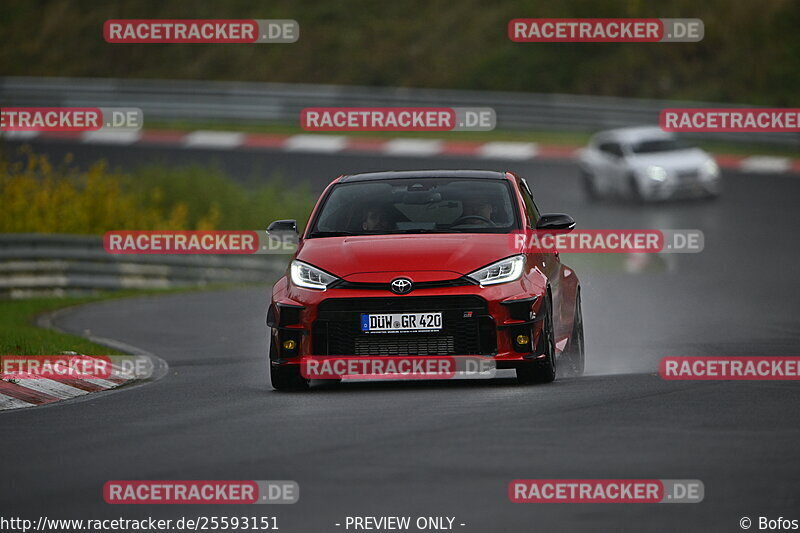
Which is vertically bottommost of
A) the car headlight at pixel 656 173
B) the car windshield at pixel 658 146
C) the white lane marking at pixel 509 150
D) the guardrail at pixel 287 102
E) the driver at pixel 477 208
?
the driver at pixel 477 208

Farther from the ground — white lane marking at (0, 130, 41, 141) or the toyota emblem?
white lane marking at (0, 130, 41, 141)

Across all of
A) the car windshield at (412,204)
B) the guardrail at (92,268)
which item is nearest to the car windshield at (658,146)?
the guardrail at (92,268)

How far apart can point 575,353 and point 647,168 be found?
19.0m

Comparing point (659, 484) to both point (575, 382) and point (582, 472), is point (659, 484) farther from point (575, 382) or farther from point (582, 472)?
point (575, 382)

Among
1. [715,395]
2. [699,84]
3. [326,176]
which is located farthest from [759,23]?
[715,395]

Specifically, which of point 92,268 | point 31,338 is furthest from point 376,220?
point 92,268

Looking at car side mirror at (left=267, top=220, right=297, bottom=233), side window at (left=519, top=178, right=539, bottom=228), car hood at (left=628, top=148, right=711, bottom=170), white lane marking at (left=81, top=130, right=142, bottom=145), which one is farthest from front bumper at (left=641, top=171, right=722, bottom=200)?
car side mirror at (left=267, top=220, right=297, bottom=233)

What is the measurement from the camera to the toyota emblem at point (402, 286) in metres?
11.6

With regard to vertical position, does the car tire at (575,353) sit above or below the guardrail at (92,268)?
below

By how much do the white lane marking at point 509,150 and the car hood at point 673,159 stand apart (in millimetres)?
5397

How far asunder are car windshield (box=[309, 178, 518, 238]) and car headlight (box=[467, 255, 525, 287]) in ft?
1.99

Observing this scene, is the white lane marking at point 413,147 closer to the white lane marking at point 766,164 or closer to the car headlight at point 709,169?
the white lane marking at point 766,164

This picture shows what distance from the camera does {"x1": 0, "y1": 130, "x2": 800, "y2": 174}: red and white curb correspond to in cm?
3678

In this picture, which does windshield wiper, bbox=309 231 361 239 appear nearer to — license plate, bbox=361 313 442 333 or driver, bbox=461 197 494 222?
driver, bbox=461 197 494 222
